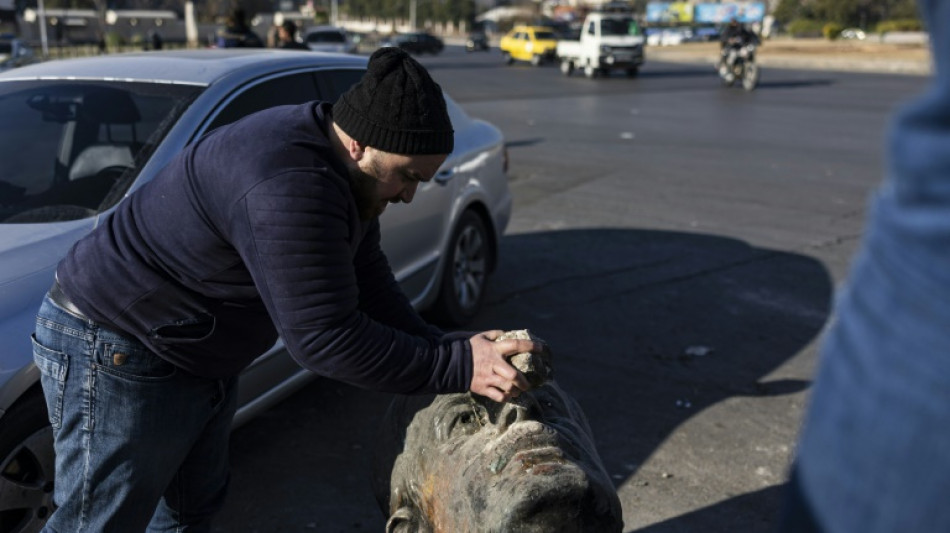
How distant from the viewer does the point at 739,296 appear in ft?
21.5

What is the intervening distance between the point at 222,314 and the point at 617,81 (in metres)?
28.2

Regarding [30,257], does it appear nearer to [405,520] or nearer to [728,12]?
[405,520]

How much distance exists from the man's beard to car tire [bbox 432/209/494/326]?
9.95ft

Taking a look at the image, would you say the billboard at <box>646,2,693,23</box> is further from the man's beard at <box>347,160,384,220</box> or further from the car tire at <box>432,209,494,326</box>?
the man's beard at <box>347,160,384,220</box>

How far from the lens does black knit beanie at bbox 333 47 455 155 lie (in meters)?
2.20

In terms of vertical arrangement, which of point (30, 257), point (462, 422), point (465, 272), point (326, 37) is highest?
point (30, 257)

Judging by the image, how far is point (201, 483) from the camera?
280cm

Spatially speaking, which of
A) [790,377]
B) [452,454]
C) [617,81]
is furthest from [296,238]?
[617,81]

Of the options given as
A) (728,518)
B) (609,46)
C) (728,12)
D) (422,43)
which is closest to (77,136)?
(728,518)

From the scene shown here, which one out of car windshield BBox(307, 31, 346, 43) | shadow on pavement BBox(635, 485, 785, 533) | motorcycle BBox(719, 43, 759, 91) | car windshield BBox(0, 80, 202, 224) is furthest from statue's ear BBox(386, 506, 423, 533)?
car windshield BBox(307, 31, 346, 43)

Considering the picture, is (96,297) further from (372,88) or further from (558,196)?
(558,196)

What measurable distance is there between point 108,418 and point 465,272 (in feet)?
11.4

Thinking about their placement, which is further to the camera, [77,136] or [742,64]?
[742,64]

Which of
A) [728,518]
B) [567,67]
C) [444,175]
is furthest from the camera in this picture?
[567,67]
